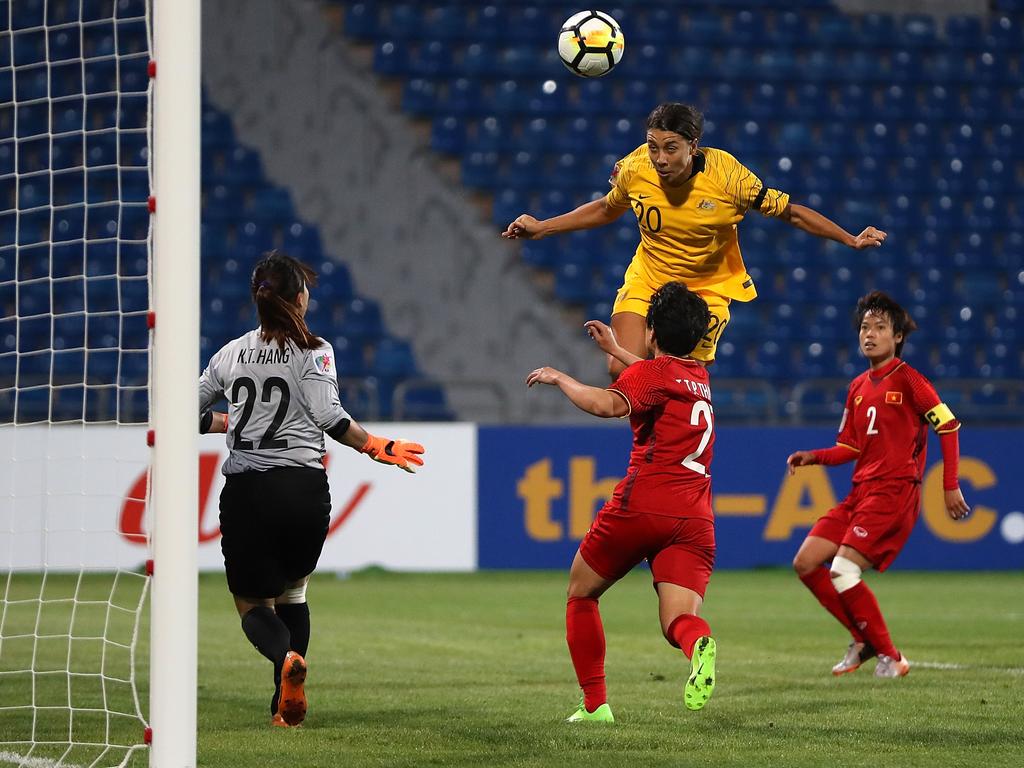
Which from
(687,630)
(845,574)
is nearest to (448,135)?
(845,574)

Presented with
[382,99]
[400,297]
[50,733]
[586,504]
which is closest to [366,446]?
[50,733]

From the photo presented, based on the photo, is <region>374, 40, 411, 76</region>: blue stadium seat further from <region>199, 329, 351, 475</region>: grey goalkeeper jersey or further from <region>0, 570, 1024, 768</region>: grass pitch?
<region>199, 329, 351, 475</region>: grey goalkeeper jersey

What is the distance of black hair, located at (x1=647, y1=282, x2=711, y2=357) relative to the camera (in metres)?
5.09

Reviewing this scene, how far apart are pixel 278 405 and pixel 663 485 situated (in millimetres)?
1447

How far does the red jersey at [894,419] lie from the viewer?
7.20 m

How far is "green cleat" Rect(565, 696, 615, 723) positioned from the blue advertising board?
26.4 ft

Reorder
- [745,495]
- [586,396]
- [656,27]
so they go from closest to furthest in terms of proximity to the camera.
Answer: [586,396]
[745,495]
[656,27]

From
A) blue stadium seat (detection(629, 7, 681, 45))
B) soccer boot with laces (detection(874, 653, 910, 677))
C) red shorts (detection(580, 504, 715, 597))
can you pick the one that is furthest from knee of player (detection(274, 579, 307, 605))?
blue stadium seat (detection(629, 7, 681, 45))

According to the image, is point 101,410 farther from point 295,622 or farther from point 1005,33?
point 1005,33

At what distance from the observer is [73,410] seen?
14445 millimetres

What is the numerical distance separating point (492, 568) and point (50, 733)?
8.50 metres

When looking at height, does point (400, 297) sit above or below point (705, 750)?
above

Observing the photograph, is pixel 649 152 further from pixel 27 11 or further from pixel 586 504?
pixel 27 11

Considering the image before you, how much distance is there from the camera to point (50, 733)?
507 cm
